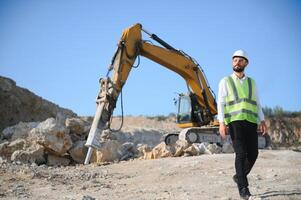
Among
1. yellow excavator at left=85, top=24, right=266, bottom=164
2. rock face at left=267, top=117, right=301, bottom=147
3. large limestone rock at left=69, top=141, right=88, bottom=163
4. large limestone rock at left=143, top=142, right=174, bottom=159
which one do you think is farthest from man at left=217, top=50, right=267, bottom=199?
rock face at left=267, top=117, right=301, bottom=147

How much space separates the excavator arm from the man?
4.93 meters

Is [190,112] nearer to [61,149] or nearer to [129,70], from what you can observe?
[129,70]

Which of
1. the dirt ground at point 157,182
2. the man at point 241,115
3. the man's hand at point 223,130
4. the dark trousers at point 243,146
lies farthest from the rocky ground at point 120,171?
the man's hand at point 223,130

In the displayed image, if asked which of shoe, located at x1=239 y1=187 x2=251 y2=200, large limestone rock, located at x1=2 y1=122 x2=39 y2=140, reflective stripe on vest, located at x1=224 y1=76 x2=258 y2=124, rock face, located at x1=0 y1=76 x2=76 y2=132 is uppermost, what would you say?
rock face, located at x1=0 y1=76 x2=76 y2=132

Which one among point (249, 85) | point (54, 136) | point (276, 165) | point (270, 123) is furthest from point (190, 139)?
point (270, 123)

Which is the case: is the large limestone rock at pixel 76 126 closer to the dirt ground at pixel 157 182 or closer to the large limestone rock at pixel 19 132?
the large limestone rock at pixel 19 132

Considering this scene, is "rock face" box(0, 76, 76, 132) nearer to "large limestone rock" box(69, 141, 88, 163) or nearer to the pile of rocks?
the pile of rocks

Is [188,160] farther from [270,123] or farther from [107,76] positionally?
[270,123]

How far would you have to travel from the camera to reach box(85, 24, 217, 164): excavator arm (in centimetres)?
1016

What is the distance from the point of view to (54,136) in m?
11.4

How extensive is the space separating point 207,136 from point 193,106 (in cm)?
115

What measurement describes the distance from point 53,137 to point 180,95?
17.8ft

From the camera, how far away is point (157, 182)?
21.7ft

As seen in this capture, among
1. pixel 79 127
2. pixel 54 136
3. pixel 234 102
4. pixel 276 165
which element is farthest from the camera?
pixel 79 127
